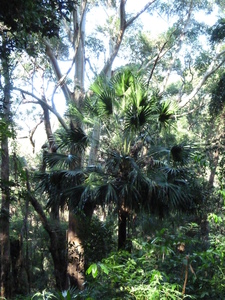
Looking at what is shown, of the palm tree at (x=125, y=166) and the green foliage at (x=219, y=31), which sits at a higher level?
the green foliage at (x=219, y=31)

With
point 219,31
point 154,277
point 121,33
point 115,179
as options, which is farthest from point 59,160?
point 154,277

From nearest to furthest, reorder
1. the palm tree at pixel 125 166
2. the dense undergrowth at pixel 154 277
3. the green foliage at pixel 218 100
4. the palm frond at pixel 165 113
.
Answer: the dense undergrowth at pixel 154 277, the palm tree at pixel 125 166, the palm frond at pixel 165 113, the green foliage at pixel 218 100

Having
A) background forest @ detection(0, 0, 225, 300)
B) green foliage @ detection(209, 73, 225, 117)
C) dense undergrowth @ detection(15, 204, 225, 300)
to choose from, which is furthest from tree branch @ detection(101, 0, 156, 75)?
dense undergrowth @ detection(15, 204, 225, 300)

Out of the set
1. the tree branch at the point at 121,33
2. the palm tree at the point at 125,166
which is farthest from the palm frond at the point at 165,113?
the tree branch at the point at 121,33

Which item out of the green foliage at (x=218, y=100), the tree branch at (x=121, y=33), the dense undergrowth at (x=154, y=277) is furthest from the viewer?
the tree branch at (x=121, y=33)

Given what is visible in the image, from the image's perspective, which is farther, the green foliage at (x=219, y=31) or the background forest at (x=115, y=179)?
the green foliage at (x=219, y=31)

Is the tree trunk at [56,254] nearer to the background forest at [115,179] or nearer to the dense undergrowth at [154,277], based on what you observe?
the background forest at [115,179]

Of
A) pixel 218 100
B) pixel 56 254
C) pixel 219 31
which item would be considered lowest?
pixel 56 254

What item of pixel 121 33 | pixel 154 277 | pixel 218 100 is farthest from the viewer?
pixel 121 33

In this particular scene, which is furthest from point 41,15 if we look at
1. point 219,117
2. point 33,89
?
point 33,89

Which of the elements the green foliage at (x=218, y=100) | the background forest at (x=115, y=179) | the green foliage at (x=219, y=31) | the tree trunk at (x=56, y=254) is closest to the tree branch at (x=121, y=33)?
the background forest at (x=115, y=179)

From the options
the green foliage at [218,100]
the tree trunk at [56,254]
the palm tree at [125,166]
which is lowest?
the tree trunk at [56,254]

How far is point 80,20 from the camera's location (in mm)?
11703

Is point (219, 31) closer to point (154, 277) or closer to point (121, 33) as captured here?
point (121, 33)
